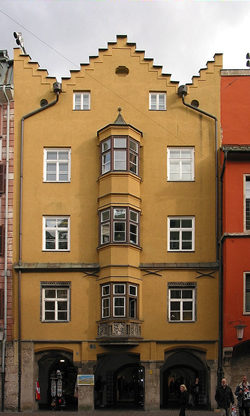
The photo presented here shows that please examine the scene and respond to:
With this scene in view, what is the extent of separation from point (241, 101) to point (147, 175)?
5942mm

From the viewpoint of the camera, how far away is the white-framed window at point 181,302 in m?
33.7

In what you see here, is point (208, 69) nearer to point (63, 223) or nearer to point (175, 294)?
point (63, 223)

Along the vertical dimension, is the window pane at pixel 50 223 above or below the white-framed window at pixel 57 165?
below

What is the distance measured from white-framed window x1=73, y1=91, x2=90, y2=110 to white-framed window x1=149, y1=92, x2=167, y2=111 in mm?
3135

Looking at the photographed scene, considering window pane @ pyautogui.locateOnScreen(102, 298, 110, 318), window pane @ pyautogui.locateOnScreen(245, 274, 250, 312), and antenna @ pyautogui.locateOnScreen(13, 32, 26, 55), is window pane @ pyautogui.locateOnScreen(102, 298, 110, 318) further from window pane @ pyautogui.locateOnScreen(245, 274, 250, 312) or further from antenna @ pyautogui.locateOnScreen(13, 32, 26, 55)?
antenna @ pyautogui.locateOnScreen(13, 32, 26, 55)

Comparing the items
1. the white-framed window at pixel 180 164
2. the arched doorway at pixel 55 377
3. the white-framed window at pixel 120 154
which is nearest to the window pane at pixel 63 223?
the white-framed window at pixel 120 154

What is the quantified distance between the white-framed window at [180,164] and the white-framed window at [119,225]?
277 centimetres

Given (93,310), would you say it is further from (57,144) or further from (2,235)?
(57,144)

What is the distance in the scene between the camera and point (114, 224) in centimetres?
A: 3362

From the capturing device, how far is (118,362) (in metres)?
37.9

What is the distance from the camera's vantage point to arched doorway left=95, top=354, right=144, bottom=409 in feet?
123

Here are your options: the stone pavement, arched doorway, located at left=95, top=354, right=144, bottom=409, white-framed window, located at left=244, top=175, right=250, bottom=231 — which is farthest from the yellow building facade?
white-framed window, located at left=244, top=175, right=250, bottom=231

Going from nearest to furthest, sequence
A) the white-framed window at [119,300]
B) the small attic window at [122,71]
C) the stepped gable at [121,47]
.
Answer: the white-framed window at [119,300] → the stepped gable at [121,47] → the small attic window at [122,71]

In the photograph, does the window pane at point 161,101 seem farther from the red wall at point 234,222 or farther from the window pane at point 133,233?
the window pane at point 133,233
